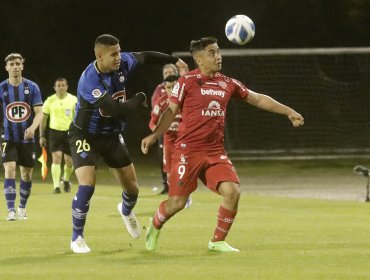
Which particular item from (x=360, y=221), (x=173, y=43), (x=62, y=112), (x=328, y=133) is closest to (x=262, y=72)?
(x=328, y=133)

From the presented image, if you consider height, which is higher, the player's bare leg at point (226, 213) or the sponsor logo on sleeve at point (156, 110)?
the player's bare leg at point (226, 213)

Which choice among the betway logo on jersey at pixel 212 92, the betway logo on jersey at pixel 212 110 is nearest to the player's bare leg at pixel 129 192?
the betway logo on jersey at pixel 212 110

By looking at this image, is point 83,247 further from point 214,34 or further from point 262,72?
point 214,34

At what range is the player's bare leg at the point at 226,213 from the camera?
11.1m

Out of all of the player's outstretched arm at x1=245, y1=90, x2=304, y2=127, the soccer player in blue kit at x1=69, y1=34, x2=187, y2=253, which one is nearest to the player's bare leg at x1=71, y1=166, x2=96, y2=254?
the soccer player in blue kit at x1=69, y1=34, x2=187, y2=253

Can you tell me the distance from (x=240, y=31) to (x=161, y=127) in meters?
3.66

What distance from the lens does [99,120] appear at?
37.5 feet

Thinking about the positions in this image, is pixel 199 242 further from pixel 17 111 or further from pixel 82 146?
pixel 17 111

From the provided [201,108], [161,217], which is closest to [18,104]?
[161,217]

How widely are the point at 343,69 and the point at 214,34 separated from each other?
15.8 ft

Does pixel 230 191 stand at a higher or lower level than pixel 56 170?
higher

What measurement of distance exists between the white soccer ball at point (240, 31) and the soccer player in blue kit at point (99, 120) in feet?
7.85

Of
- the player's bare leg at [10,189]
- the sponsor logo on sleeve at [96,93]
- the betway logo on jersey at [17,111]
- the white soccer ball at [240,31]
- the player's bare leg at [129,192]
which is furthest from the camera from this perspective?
the betway logo on jersey at [17,111]

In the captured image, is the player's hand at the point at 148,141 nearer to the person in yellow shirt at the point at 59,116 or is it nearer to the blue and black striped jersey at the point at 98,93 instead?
the blue and black striped jersey at the point at 98,93
